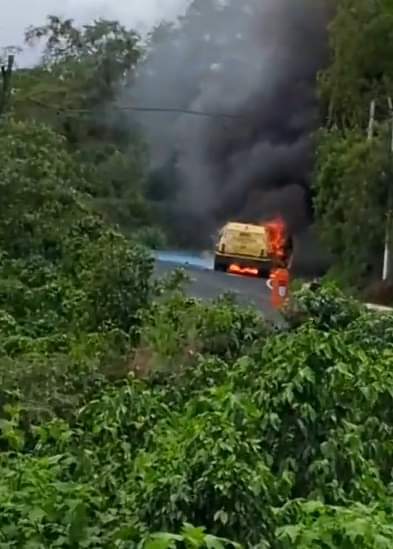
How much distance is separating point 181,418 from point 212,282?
14967 millimetres

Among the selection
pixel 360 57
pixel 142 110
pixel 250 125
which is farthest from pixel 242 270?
pixel 142 110

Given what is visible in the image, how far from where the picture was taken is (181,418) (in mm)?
5859

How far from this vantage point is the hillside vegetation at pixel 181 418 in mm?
4414

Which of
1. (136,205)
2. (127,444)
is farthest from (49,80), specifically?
(127,444)

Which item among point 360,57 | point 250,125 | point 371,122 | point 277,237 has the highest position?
point 360,57

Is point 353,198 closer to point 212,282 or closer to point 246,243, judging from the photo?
point 246,243

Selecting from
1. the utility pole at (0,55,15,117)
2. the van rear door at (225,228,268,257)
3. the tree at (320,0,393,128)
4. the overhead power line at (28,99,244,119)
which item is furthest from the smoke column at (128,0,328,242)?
the utility pole at (0,55,15,117)

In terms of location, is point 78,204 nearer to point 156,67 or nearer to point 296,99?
point 296,99

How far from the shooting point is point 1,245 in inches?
559

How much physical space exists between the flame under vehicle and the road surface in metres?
0.41

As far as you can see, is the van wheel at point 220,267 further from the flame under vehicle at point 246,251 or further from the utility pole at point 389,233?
the utility pole at point 389,233

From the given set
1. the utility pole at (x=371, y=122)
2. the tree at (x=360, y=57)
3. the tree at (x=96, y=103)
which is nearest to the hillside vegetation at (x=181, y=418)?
the tree at (x=360, y=57)

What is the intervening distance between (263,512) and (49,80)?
28.9m

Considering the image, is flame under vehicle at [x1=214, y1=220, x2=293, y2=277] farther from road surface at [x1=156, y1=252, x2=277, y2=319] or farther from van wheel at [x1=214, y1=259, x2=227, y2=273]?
A: road surface at [x1=156, y1=252, x2=277, y2=319]
